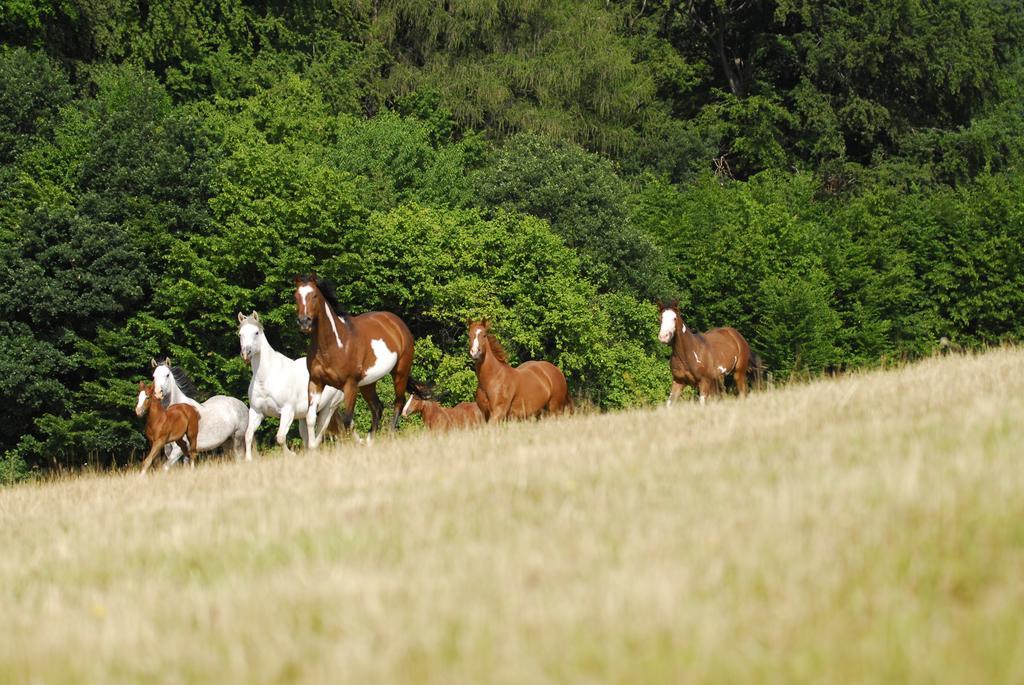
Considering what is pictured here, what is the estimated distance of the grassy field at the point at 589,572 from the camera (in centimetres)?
629

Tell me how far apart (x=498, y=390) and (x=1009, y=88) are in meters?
61.9

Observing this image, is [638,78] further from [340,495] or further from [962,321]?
[340,495]

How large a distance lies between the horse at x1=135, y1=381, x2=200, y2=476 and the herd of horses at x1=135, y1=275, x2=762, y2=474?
17mm

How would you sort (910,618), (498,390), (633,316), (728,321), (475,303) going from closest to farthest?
1. (910,618)
2. (498,390)
3. (475,303)
4. (633,316)
5. (728,321)

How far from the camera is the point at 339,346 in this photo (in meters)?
19.5

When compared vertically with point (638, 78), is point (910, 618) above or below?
above

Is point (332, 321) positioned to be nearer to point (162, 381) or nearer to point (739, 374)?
point (162, 381)

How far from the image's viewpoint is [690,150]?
71.0 metres

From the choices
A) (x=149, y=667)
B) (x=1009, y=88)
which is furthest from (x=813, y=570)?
(x=1009, y=88)

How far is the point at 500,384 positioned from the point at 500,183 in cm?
3433

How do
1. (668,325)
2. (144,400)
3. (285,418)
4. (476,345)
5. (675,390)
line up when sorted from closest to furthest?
(476,345), (285,418), (675,390), (668,325), (144,400)

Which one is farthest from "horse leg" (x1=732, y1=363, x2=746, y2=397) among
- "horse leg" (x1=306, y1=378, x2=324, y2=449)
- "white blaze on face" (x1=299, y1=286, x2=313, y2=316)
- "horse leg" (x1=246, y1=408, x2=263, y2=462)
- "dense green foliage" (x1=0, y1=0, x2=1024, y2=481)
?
"dense green foliage" (x1=0, y1=0, x2=1024, y2=481)

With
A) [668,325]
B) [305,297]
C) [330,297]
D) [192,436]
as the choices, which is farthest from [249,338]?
[668,325]

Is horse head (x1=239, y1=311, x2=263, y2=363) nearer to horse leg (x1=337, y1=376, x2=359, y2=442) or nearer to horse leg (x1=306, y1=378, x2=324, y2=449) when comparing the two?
horse leg (x1=306, y1=378, x2=324, y2=449)
